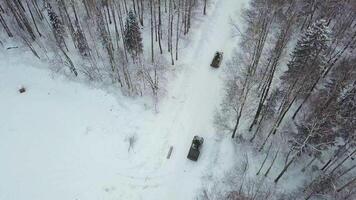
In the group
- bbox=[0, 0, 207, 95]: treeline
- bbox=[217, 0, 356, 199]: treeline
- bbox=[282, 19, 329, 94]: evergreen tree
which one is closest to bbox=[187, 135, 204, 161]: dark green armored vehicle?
bbox=[217, 0, 356, 199]: treeline

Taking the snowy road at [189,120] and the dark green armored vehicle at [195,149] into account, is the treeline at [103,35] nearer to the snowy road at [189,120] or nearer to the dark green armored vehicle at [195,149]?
the snowy road at [189,120]

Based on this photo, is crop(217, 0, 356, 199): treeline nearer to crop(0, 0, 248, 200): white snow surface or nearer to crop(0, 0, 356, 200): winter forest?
crop(0, 0, 356, 200): winter forest

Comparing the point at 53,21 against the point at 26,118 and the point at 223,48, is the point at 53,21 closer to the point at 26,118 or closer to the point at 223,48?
the point at 26,118

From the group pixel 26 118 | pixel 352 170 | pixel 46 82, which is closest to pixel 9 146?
pixel 26 118

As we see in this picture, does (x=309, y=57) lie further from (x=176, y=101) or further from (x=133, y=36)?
(x=133, y=36)

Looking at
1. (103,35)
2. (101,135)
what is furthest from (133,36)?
(101,135)

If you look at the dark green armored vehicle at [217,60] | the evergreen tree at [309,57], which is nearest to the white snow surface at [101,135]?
the dark green armored vehicle at [217,60]
